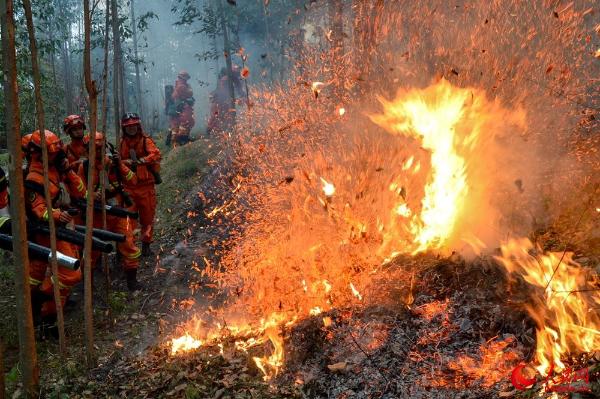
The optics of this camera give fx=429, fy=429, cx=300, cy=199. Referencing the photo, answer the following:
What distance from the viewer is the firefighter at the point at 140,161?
785 centimetres

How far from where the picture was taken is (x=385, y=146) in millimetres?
8633

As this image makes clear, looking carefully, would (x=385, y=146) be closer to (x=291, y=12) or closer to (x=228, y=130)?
(x=228, y=130)

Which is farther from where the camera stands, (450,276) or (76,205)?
(76,205)

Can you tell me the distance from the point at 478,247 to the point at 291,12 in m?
21.0

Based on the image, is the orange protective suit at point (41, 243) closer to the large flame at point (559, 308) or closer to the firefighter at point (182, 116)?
the large flame at point (559, 308)

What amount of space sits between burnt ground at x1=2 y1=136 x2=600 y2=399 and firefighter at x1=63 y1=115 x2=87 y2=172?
2.95m

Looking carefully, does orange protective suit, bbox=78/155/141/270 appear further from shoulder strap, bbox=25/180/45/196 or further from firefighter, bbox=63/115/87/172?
shoulder strap, bbox=25/180/45/196

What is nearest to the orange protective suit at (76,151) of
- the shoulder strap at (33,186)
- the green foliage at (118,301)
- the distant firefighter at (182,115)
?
the shoulder strap at (33,186)

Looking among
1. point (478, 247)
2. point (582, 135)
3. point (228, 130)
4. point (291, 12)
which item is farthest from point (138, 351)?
point (291, 12)

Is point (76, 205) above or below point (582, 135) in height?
below

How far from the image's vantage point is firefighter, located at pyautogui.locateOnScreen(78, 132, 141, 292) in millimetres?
7113

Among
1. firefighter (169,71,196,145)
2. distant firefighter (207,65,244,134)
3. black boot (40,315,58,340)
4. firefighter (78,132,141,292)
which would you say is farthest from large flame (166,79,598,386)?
firefighter (169,71,196,145)

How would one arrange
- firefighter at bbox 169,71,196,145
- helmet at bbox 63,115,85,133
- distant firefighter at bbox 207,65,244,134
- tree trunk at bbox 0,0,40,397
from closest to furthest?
tree trunk at bbox 0,0,40,397 < helmet at bbox 63,115,85,133 < distant firefighter at bbox 207,65,244,134 < firefighter at bbox 169,71,196,145

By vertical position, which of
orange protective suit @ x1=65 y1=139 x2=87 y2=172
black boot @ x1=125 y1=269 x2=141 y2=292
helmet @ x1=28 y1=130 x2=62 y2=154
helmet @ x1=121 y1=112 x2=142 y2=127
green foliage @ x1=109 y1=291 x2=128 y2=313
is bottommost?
green foliage @ x1=109 y1=291 x2=128 y2=313
